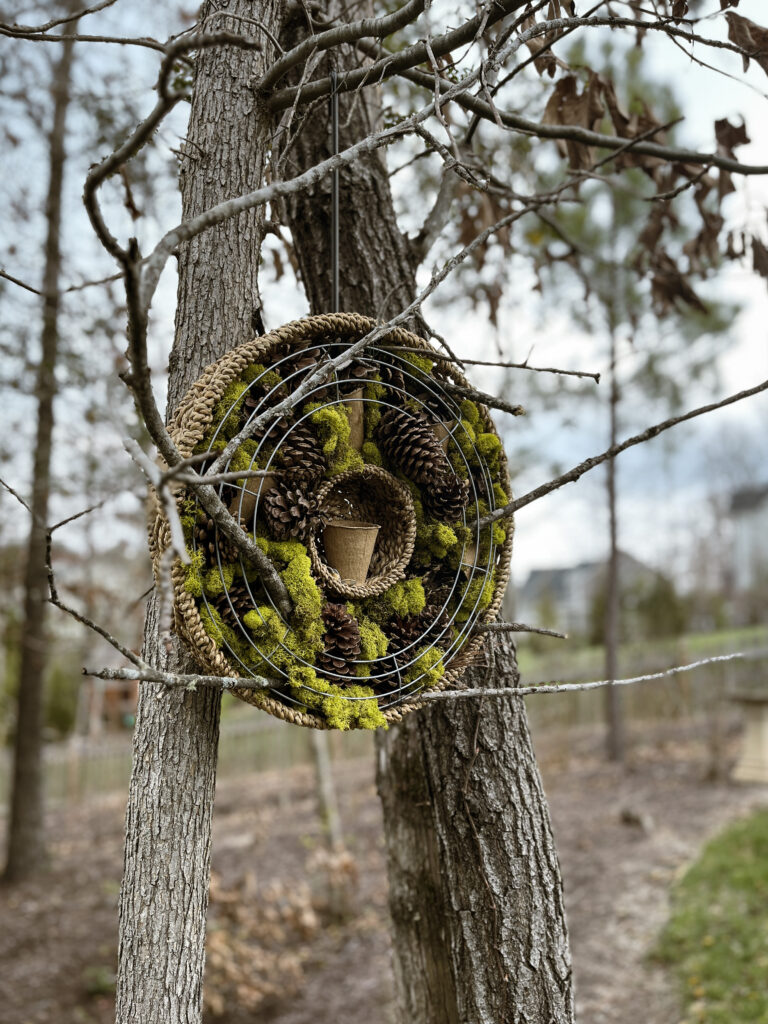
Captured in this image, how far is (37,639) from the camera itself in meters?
5.99

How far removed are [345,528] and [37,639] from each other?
208 inches

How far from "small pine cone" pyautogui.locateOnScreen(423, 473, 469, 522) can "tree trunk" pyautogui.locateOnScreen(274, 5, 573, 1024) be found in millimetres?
466

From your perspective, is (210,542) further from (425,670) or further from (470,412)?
(470,412)

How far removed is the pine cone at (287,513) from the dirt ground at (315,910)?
143 inches

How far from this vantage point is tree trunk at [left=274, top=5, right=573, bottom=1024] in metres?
1.88

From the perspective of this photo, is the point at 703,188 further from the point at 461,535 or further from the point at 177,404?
the point at 177,404

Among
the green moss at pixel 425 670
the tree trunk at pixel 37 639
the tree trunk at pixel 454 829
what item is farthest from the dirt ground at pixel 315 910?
the green moss at pixel 425 670

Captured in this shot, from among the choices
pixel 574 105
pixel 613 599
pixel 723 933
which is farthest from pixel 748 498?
pixel 574 105

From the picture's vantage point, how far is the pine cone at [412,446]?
1.55 m

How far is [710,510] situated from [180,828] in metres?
31.9

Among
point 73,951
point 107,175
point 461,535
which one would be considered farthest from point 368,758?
point 107,175

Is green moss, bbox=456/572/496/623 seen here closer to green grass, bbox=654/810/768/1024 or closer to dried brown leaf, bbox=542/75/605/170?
dried brown leaf, bbox=542/75/605/170

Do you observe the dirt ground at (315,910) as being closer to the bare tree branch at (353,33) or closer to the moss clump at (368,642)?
the moss clump at (368,642)

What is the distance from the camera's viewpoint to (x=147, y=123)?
35.4 inches
